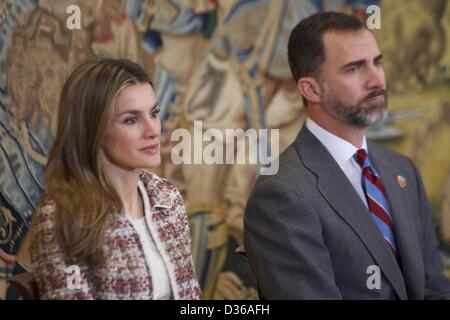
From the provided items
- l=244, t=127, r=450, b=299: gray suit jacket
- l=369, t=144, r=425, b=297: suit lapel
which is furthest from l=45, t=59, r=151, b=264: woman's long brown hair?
l=369, t=144, r=425, b=297: suit lapel

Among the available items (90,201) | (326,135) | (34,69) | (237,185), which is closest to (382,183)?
(326,135)

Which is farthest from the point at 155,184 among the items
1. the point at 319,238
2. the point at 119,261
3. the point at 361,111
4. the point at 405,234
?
the point at 405,234

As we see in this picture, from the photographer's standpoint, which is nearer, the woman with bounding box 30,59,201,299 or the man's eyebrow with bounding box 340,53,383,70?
the woman with bounding box 30,59,201,299

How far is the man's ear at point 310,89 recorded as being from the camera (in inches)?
115

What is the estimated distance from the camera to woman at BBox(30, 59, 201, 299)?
7.61 feet

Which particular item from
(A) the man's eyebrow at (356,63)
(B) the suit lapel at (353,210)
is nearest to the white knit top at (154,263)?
(B) the suit lapel at (353,210)

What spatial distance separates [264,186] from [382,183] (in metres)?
0.47

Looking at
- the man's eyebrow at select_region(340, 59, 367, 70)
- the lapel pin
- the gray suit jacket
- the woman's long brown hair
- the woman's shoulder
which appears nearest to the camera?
the woman's long brown hair

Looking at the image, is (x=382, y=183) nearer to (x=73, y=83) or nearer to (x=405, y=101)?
(x=73, y=83)

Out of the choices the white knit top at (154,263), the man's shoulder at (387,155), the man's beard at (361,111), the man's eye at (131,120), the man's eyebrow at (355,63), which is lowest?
the white knit top at (154,263)

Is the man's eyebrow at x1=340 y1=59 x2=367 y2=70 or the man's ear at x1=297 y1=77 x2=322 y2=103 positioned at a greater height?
the man's eyebrow at x1=340 y1=59 x2=367 y2=70

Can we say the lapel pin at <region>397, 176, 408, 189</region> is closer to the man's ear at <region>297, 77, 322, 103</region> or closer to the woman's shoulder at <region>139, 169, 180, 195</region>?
the man's ear at <region>297, 77, 322, 103</region>

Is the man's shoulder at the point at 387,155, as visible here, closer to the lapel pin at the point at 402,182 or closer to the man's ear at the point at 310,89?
the lapel pin at the point at 402,182

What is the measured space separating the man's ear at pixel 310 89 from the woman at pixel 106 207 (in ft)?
2.08
